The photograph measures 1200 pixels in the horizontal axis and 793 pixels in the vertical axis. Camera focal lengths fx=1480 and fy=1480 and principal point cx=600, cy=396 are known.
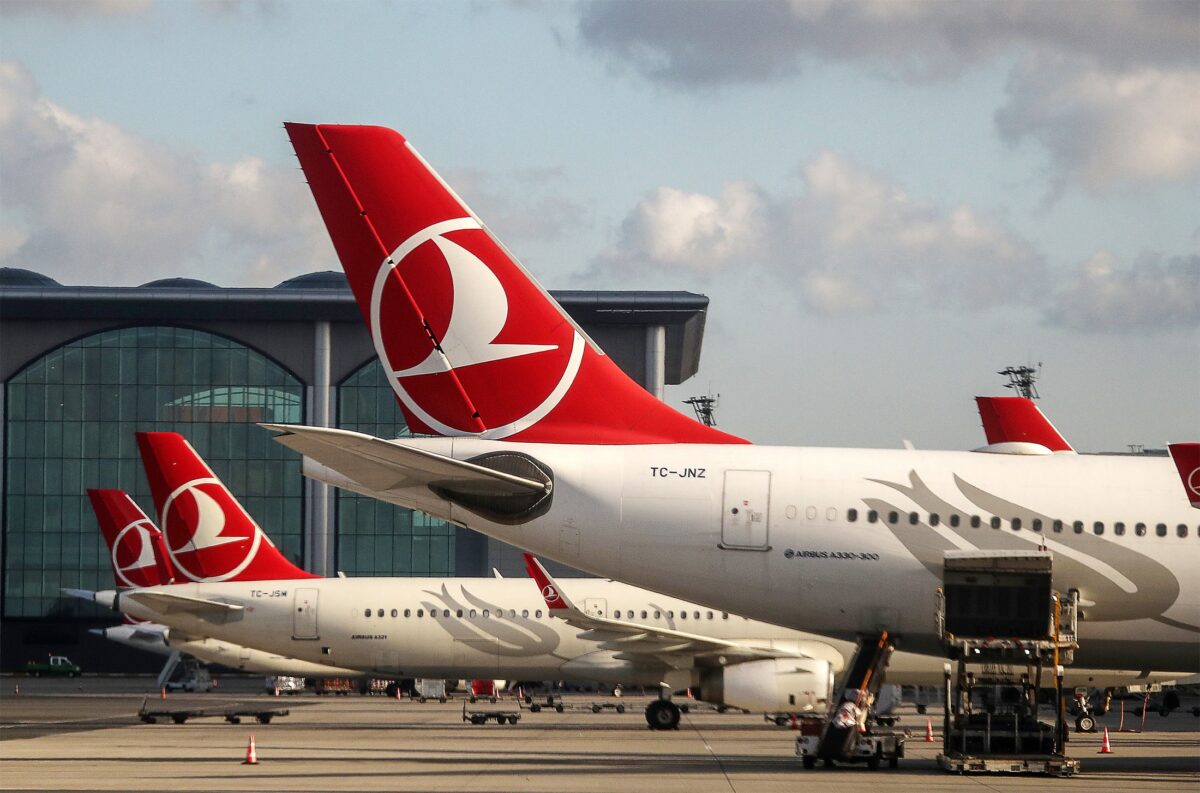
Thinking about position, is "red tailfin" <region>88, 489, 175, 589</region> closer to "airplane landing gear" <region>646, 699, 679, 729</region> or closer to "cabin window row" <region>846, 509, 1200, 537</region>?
"airplane landing gear" <region>646, 699, 679, 729</region>

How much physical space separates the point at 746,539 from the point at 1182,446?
21.2ft

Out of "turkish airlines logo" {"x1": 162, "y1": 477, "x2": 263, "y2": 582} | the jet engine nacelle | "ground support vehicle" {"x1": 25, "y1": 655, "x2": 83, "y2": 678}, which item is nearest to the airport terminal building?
"ground support vehicle" {"x1": 25, "y1": 655, "x2": 83, "y2": 678}

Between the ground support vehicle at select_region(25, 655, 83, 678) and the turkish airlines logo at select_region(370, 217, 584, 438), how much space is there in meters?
61.8

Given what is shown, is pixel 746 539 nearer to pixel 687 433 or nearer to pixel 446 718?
pixel 687 433

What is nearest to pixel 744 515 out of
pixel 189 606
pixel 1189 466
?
pixel 1189 466

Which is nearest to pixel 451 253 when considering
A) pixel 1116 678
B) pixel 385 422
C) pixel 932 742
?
pixel 932 742

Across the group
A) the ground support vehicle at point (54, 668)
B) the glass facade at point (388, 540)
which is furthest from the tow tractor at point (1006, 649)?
the ground support vehicle at point (54, 668)

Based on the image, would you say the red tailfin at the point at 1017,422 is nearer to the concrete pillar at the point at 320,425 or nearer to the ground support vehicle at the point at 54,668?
the concrete pillar at the point at 320,425

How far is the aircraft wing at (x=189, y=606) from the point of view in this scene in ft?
131

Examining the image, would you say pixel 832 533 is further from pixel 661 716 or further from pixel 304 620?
pixel 304 620

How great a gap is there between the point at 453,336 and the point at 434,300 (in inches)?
25.1

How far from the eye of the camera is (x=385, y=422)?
75.1m

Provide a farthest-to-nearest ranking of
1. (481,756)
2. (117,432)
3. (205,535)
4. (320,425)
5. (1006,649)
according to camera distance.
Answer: (117,432) → (320,425) → (205,535) → (481,756) → (1006,649)

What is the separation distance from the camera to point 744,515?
22750 millimetres
